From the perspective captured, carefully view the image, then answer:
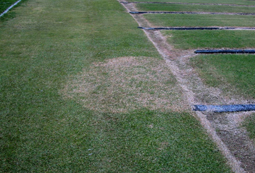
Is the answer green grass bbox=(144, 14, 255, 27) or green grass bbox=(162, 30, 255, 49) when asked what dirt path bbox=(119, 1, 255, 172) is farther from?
green grass bbox=(144, 14, 255, 27)

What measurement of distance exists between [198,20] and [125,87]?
6749mm

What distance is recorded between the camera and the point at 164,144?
323 centimetres

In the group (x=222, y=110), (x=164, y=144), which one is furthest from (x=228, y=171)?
(x=222, y=110)

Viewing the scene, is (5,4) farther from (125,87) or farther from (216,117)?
(216,117)

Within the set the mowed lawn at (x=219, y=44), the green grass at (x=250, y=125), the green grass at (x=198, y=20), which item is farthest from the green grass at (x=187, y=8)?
the green grass at (x=250, y=125)

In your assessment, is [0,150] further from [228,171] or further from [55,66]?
[228,171]

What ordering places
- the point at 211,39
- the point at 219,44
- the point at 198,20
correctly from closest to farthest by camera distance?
the point at 219,44
the point at 211,39
the point at 198,20

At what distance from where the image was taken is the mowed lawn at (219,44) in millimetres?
4805

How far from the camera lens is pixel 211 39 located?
745cm

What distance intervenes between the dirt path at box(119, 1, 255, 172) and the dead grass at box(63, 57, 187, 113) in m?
0.29

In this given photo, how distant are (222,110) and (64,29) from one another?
6036 mm

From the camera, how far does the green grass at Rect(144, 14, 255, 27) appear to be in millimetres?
9258

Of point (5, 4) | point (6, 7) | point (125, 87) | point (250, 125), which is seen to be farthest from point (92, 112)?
point (5, 4)

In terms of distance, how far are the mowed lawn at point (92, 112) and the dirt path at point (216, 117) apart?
0.17 meters
